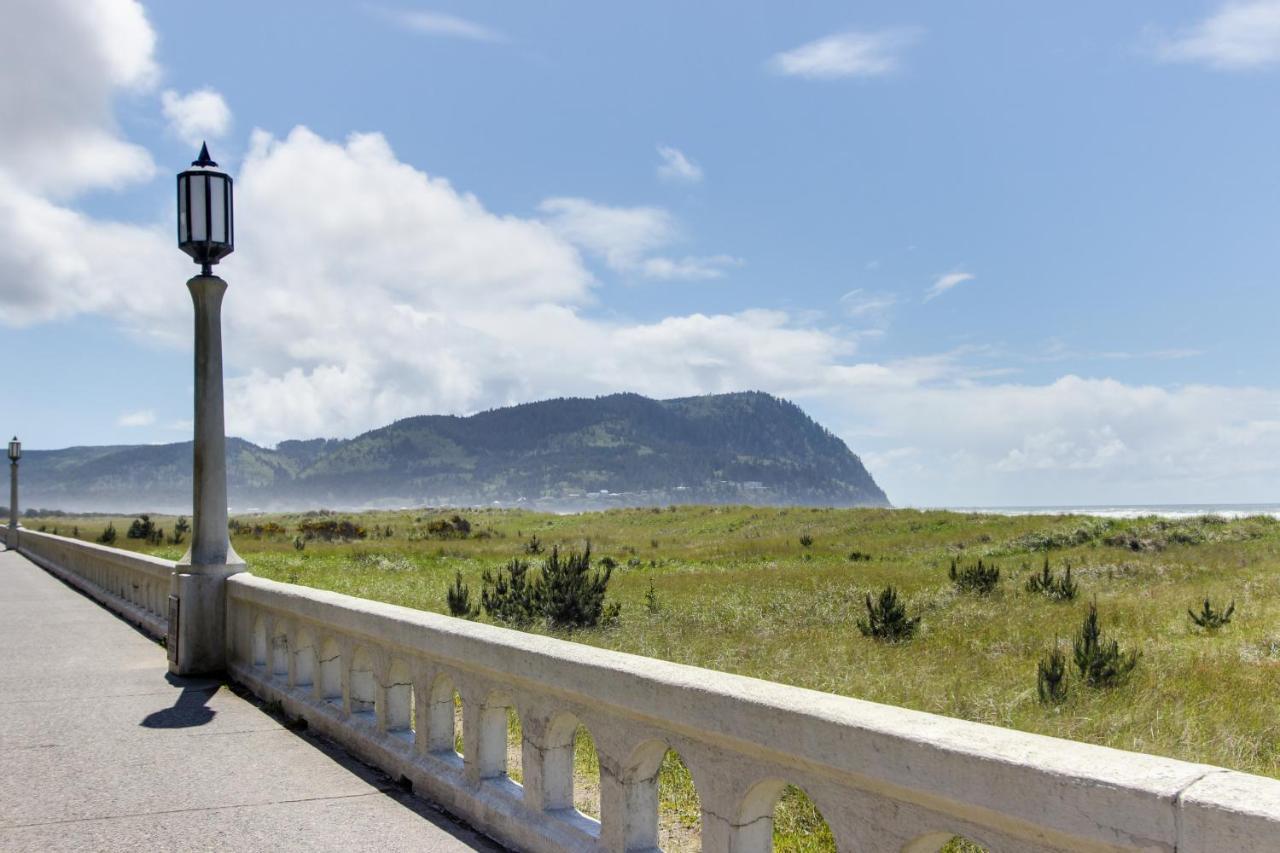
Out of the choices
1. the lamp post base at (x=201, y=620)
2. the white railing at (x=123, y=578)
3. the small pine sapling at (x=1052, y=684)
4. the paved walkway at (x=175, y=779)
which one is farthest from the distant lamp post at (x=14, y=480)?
the small pine sapling at (x=1052, y=684)

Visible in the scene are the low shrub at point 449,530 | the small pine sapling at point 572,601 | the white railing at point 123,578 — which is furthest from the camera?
the low shrub at point 449,530

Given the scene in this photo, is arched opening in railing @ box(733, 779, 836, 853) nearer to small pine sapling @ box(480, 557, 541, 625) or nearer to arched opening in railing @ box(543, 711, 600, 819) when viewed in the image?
arched opening in railing @ box(543, 711, 600, 819)

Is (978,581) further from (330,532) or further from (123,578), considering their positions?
(330,532)

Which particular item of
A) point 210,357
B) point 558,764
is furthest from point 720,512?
point 558,764

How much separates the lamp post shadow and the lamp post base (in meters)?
0.24

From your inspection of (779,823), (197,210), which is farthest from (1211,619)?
(197,210)

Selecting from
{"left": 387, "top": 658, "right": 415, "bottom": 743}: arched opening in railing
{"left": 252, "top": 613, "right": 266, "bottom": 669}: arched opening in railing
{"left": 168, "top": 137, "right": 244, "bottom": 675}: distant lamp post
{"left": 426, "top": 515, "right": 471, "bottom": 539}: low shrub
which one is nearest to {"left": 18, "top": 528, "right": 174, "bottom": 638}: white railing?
{"left": 168, "top": 137, "right": 244, "bottom": 675}: distant lamp post

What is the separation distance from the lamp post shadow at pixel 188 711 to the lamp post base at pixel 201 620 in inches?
9.6

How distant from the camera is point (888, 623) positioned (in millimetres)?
13719

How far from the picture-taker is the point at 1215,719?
8078 millimetres

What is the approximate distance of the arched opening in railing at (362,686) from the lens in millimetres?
5961

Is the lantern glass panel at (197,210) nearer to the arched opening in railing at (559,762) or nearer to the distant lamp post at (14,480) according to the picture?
the arched opening in railing at (559,762)

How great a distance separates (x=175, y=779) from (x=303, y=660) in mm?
1627

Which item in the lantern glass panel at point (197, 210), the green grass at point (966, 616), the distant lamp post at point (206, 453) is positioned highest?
Answer: the lantern glass panel at point (197, 210)
